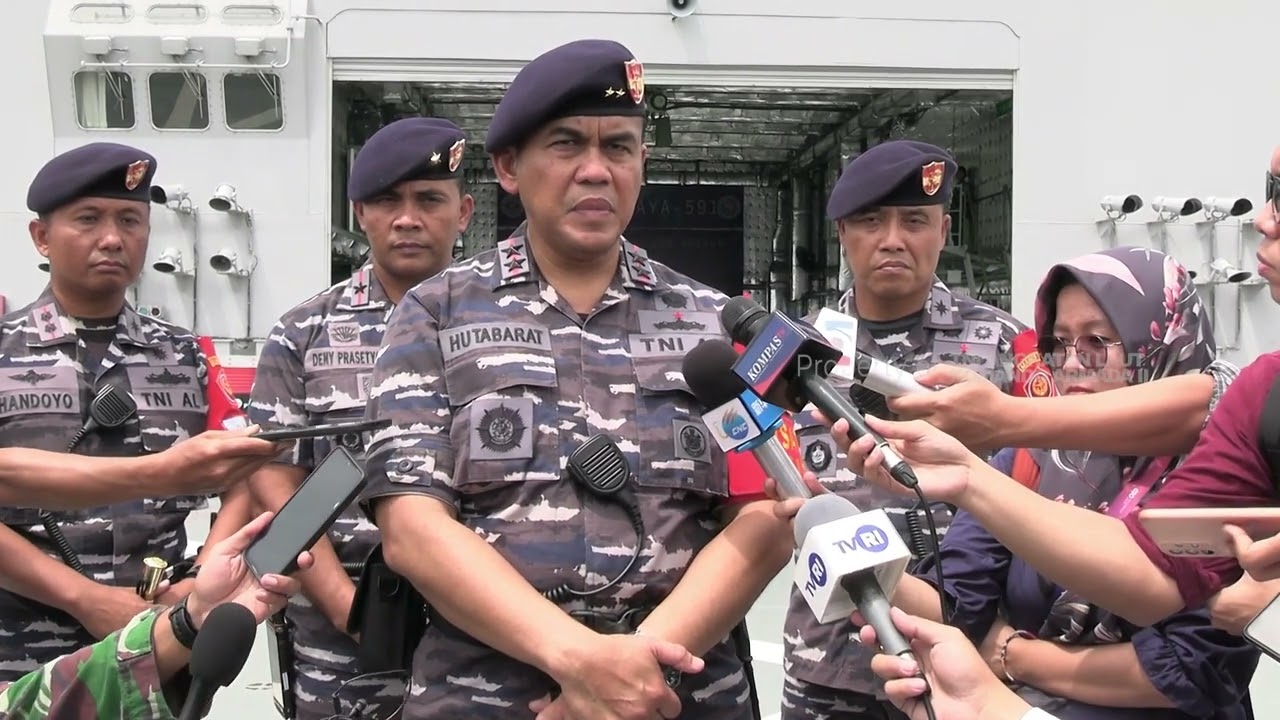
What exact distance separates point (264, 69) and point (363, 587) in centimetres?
617

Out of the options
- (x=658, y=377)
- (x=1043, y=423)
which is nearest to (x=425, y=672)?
(x=658, y=377)

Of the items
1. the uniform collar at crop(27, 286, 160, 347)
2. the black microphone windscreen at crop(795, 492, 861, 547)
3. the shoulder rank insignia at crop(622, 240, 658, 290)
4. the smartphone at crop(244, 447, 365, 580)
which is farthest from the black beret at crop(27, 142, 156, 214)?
the black microphone windscreen at crop(795, 492, 861, 547)

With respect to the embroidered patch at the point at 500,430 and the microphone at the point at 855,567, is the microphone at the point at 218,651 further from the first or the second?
the microphone at the point at 855,567

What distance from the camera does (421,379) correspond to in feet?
5.23

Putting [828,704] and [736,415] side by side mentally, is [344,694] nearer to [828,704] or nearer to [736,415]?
[828,704]

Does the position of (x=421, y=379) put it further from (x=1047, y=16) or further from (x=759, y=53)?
(x=1047, y=16)

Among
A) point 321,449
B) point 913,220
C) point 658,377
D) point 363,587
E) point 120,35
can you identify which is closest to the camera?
point 658,377

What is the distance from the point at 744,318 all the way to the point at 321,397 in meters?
1.30

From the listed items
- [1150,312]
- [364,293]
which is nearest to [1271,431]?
[1150,312]

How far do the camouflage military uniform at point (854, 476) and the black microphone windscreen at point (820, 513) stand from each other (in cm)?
88

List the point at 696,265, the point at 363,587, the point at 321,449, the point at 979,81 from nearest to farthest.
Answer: the point at 363,587
the point at 321,449
the point at 979,81
the point at 696,265

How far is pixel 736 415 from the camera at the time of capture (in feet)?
4.48

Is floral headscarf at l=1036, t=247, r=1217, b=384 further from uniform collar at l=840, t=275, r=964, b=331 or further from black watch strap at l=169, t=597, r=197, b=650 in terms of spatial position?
black watch strap at l=169, t=597, r=197, b=650

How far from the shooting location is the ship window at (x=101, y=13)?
733 centimetres
